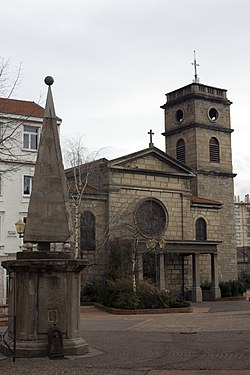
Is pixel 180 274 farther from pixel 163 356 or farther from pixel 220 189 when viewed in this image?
pixel 163 356

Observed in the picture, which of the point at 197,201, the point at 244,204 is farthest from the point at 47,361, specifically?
the point at 244,204

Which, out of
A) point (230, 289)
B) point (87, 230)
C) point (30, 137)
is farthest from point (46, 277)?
point (230, 289)

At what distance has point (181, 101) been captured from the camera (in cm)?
5334

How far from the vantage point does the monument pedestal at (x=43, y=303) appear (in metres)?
12.8

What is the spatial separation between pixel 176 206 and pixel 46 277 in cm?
3175

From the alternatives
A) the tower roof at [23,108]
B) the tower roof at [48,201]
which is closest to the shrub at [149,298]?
the tower roof at [23,108]

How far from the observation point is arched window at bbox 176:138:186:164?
52656 millimetres

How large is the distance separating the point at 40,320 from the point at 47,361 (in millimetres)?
1053

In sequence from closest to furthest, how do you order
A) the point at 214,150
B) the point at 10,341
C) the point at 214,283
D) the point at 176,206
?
the point at 10,341
the point at 214,283
the point at 176,206
the point at 214,150

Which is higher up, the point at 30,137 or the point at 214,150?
the point at 214,150

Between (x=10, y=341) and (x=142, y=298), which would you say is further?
(x=142, y=298)

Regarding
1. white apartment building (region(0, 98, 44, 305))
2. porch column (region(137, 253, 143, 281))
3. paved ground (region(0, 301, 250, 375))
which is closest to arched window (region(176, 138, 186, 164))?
porch column (region(137, 253, 143, 281))

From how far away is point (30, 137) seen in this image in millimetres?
37656

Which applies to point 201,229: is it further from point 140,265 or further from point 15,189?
point 15,189
